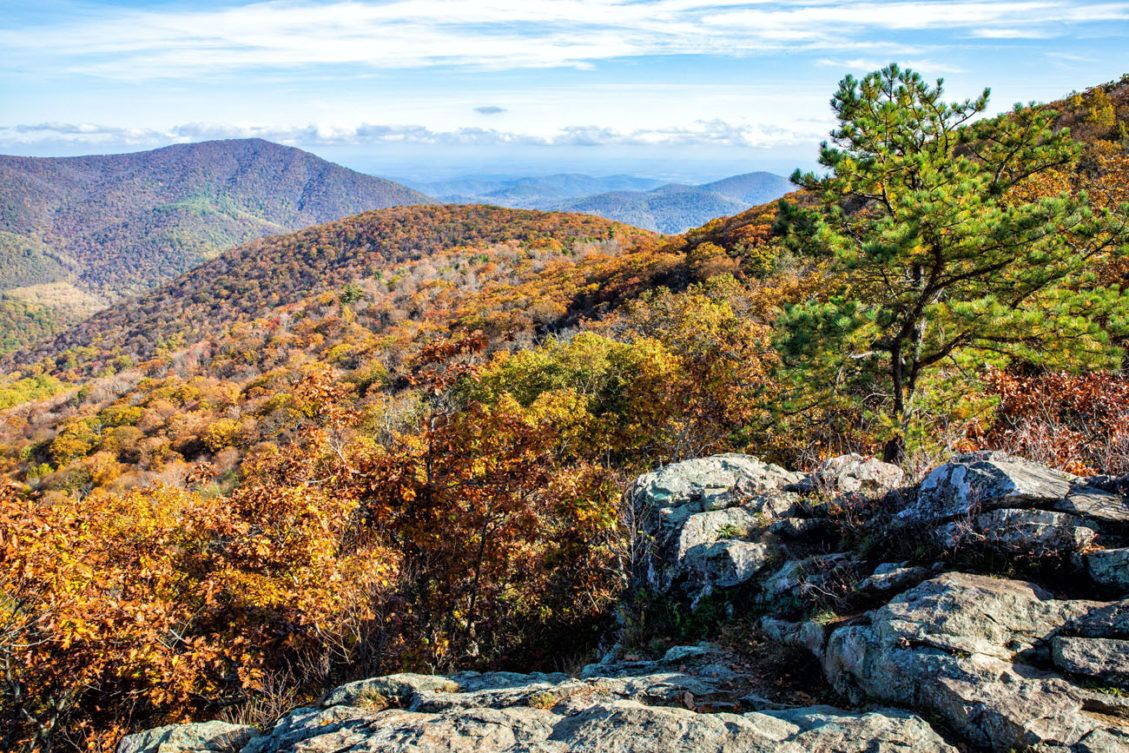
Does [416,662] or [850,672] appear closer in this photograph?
[850,672]

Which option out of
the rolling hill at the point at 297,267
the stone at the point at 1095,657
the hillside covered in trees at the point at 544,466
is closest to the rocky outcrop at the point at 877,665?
the stone at the point at 1095,657

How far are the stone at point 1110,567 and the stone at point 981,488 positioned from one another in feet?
2.65

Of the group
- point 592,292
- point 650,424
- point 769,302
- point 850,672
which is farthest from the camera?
point 592,292

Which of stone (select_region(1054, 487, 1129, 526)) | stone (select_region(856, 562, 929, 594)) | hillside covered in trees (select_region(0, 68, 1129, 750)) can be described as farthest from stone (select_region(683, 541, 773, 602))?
stone (select_region(1054, 487, 1129, 526))

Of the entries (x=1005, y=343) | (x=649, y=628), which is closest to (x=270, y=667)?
(x=649, y=628)

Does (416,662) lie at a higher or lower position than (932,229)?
lower

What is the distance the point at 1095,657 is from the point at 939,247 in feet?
25.3

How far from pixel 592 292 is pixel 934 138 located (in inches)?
1865

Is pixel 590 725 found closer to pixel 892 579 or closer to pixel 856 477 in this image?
pixel 892 579

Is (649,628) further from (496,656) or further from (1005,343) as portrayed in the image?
(1005,343)

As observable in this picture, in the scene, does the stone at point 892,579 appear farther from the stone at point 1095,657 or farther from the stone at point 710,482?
the stone at point 710,482

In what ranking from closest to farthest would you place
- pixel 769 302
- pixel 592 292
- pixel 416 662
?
pixel 416 662, pixel 769 302, pixel 592 292

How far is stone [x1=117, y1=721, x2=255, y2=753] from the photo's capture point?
19.2ft

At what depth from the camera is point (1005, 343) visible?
1067cm
